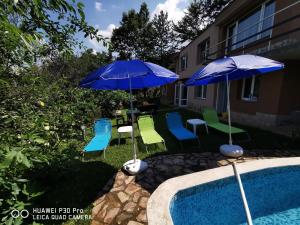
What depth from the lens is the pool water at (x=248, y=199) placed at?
3.76m

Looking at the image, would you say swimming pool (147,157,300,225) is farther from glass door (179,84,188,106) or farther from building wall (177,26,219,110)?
glass door (179,84,188,106)

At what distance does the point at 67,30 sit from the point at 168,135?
7283 mm

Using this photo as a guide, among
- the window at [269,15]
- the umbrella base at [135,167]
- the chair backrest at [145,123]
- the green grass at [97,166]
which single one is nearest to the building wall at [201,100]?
the window at [269,15]

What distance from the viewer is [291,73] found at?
8.83 m

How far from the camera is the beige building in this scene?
8.34 meters

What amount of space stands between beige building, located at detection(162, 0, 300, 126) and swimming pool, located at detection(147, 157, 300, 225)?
5600 mm

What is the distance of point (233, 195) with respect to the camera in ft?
13.3

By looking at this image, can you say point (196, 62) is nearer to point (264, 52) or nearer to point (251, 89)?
point (251, 89)

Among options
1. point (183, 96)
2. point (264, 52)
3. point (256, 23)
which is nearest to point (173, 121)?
point (264, 52)

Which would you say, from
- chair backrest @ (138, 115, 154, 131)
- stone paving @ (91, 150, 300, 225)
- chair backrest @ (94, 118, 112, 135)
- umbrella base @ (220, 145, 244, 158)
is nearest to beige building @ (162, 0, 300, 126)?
stone paving @ (91, 150, 300, 225)

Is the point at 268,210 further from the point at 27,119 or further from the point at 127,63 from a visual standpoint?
the point at 27,119

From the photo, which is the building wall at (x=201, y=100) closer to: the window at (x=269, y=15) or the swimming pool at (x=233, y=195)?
the window at (x=269, y=15)

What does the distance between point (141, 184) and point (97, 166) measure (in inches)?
71.9

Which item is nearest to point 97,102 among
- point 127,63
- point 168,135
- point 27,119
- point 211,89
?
point 168,135
